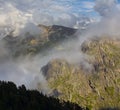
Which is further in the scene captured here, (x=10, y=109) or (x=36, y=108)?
(x=36, y=108)

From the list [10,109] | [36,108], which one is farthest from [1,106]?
Answer: [36,108]

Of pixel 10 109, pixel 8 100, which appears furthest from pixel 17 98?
pixel 10 109

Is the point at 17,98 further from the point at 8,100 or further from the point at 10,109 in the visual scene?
the point at 10,109

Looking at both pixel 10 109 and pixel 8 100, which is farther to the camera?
pixel 8 100

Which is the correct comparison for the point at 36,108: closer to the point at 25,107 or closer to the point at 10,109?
the point at 25,107

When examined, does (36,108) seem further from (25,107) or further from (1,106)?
(1,106)

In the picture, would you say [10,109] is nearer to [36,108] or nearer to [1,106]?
[1,106]
